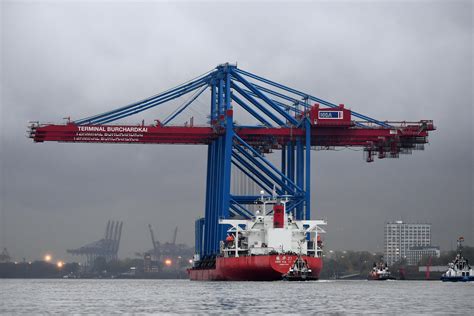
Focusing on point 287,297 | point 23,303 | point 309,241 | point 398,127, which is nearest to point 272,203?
point 309,241

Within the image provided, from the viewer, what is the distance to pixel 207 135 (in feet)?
317

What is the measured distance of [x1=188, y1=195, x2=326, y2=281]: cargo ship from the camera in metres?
80.0

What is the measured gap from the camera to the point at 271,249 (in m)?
81.5

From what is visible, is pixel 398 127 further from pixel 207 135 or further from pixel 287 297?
pixel 287 297

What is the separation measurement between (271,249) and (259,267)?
231 cm

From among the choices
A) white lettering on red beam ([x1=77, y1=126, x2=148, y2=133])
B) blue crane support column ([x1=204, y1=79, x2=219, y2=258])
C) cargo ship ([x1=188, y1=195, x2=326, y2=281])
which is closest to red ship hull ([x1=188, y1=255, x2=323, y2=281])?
cargo ship ([x1=188, y1=195, x2=326, y2=281])

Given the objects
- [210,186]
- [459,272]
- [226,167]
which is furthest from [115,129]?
[459,272]

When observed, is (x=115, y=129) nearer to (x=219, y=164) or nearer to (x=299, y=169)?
(x=219, y=164)

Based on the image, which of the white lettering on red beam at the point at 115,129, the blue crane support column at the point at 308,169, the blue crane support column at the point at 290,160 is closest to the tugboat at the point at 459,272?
the blue crane support column at the point at 308,169

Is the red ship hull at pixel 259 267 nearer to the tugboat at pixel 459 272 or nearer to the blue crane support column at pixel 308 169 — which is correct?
the blue crane support column at pixel 308 169

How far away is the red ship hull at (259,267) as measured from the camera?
79188mm

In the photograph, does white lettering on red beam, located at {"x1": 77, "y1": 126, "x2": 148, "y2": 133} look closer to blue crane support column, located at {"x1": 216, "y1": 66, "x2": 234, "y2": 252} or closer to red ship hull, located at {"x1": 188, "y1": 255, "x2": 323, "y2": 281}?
blue crane support column, located at {"x1": 216, "y1": 66, "x2": 234, "y2": 252}

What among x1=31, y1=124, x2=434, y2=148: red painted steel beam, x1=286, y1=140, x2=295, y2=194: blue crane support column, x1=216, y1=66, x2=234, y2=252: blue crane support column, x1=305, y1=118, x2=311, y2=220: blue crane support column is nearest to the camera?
x1=216, y1=66, x2=234, y2=252: blue crane support column

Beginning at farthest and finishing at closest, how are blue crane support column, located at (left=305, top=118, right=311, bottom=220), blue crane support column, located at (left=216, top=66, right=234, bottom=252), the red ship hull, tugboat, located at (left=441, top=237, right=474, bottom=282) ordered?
1. tugboat, located at (left=441, top=237, right=474, bottom=282)
2. blue crane support column, located at (left=305, top=118, right=311, bottom=220)
3. blue crane support column, located at (left=216, top=66, right=234, bottom=252)
4. the red ship hull
